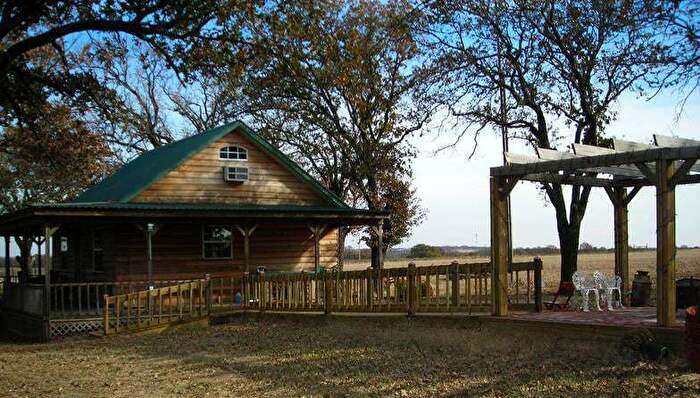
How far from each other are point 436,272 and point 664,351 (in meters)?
5.20

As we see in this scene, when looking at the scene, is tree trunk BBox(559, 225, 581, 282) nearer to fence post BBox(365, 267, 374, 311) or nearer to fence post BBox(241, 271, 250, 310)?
fence post BBox(365, 267, 374, 311)

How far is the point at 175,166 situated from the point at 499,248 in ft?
41.4

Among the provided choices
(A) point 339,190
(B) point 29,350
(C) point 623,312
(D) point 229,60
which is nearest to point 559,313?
(C) point 623,312

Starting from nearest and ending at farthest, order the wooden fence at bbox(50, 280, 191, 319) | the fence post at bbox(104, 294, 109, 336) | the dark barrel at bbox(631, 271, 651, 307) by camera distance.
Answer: the dark barrel at bbox(631, 271, 651, 307) → the fence post at bbox(104, 294, 109, 336) → the wooden fence at bbox(50, 280, 191, 319)

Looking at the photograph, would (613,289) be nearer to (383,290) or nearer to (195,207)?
(383,290)

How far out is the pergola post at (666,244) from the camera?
10789mm

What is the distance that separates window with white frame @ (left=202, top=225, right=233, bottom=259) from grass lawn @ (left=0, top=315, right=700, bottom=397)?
23.0 feet

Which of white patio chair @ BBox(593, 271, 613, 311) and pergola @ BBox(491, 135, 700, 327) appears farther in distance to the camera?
white patio chair @ BBox(593, 271, 613, 311)

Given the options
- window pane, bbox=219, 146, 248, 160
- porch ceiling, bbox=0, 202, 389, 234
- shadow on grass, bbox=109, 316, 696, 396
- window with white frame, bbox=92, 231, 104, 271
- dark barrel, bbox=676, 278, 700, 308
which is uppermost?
window pane, bbox=219, 146, 248, 160

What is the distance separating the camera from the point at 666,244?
1080 cm

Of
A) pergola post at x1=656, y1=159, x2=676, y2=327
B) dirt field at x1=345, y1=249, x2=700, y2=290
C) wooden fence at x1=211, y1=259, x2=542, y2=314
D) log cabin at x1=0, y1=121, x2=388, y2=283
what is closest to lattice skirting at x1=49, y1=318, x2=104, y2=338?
log cabin at x1=0, y1=121, x2=388, y2=283

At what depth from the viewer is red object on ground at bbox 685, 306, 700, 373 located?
941 centimetres

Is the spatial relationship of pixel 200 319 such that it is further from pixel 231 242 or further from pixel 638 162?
pixel 638 162

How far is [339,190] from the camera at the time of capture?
117 ft
